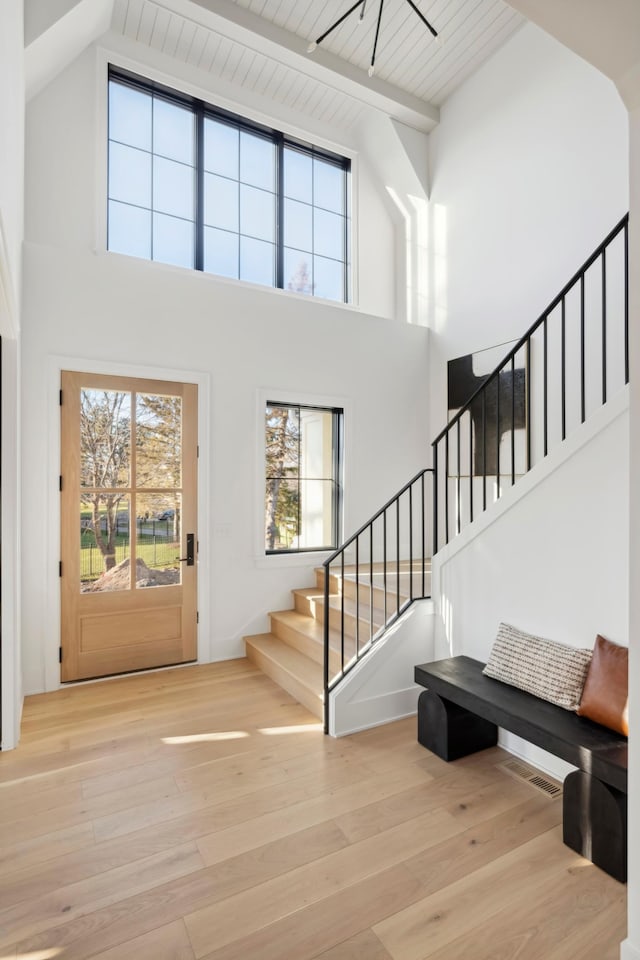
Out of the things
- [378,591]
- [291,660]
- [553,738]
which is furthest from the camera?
[378,591]

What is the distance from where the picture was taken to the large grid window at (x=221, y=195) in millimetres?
4504

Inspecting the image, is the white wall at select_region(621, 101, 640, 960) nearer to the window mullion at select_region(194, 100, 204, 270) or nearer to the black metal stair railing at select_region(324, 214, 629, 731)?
the black metal stair railing at select_region(324, 214, 629, 731)

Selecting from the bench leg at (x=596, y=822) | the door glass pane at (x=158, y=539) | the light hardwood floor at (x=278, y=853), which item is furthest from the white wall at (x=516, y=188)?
the light hardwood floor at (x=278, y=853)

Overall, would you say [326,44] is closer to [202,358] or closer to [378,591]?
[202,358]

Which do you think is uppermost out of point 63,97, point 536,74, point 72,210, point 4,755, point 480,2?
point 480,2

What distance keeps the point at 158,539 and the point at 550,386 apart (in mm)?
3460

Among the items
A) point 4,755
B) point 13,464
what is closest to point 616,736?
point 4,755

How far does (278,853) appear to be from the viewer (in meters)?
2.09

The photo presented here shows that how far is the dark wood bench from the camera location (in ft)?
6.42

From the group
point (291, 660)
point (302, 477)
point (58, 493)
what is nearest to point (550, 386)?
point (302, 477)

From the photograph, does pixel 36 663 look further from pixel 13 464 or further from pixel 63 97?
pixel 63 97

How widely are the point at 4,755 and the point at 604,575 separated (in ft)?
11.1

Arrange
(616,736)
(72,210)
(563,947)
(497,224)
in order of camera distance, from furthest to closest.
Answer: (497,224) < (72,210) < (616,736) < (563,947)

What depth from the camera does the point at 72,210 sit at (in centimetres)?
413
